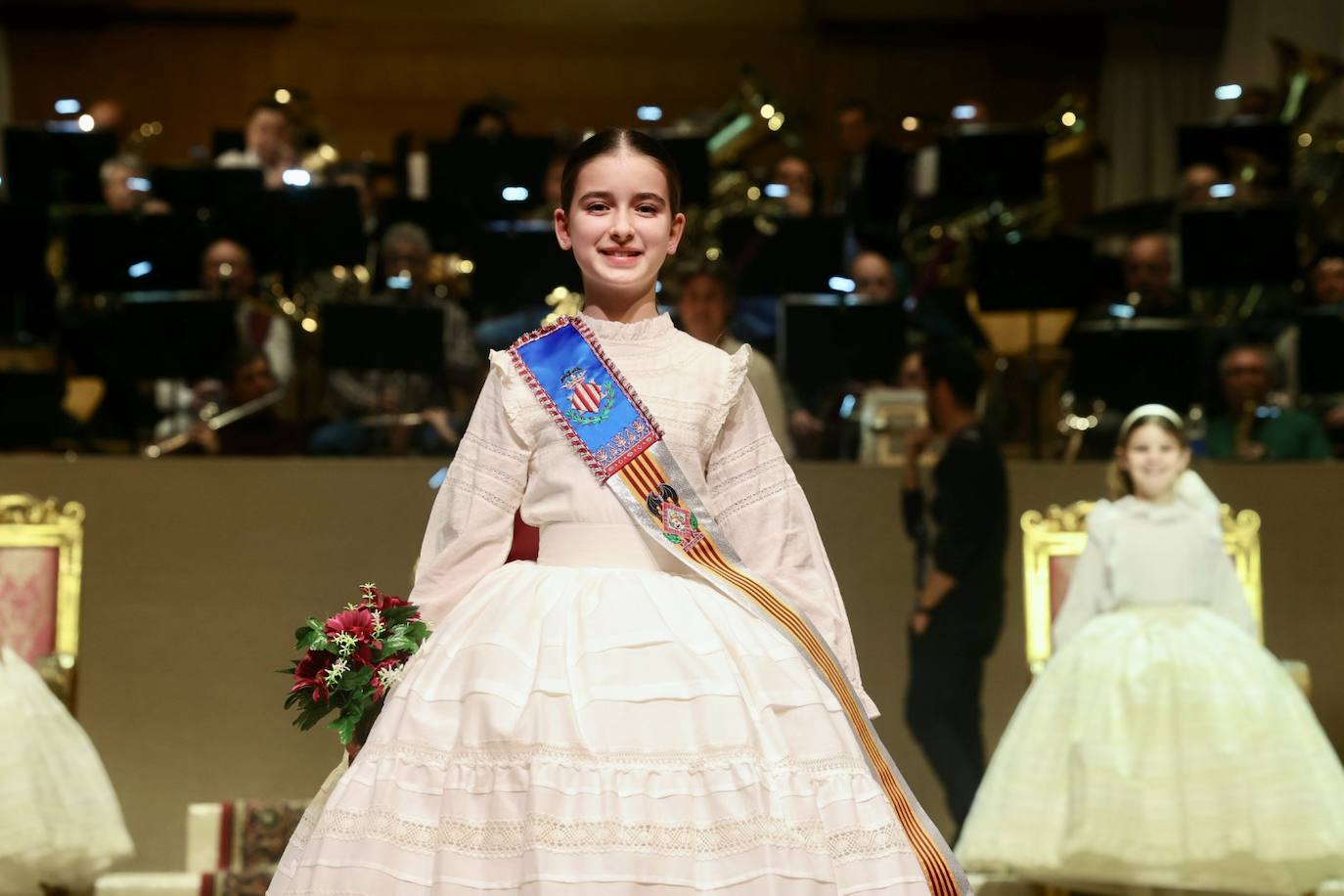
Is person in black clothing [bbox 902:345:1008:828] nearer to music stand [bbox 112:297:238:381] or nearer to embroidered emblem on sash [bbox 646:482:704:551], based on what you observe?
music stand [bbox 112:297:238:381]

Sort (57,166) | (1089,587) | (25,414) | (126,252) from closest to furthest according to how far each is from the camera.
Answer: (1089,587)
(25,414)
(126,252)
(57,166)

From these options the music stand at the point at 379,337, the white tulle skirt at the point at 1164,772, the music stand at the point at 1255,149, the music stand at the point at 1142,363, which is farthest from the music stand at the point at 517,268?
the music stand at the point at 1255,149

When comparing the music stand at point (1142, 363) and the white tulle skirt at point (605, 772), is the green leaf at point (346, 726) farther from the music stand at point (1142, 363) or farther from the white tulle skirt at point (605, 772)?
the music stand at point (1142, 363)

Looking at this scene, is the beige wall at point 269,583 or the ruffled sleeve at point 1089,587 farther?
the beige wall at point 269,583

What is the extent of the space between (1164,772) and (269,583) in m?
2.65

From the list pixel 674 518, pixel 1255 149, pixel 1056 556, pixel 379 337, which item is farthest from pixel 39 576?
pixel 1255 149

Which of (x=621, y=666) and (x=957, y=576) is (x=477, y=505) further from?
(x=957, y=576)

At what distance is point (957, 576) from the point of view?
579 centimetres

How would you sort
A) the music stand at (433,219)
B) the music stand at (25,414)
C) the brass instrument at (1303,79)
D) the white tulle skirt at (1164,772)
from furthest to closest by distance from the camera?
the brass instrument at (1303,79)
the music stand at (433,219)
the music stand at (25,414)
the white tulle skirt at (1164,772)

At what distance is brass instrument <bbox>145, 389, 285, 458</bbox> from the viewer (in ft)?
20.0

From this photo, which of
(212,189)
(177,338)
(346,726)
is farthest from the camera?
(212,189)

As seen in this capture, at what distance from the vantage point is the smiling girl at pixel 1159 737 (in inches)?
194

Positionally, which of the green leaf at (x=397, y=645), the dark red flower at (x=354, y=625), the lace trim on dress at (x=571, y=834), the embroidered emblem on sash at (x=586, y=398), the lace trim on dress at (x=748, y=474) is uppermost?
the embroidered emblem on sash at (x=586, y=398)

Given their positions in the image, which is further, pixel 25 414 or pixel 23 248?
pixel 23 248
